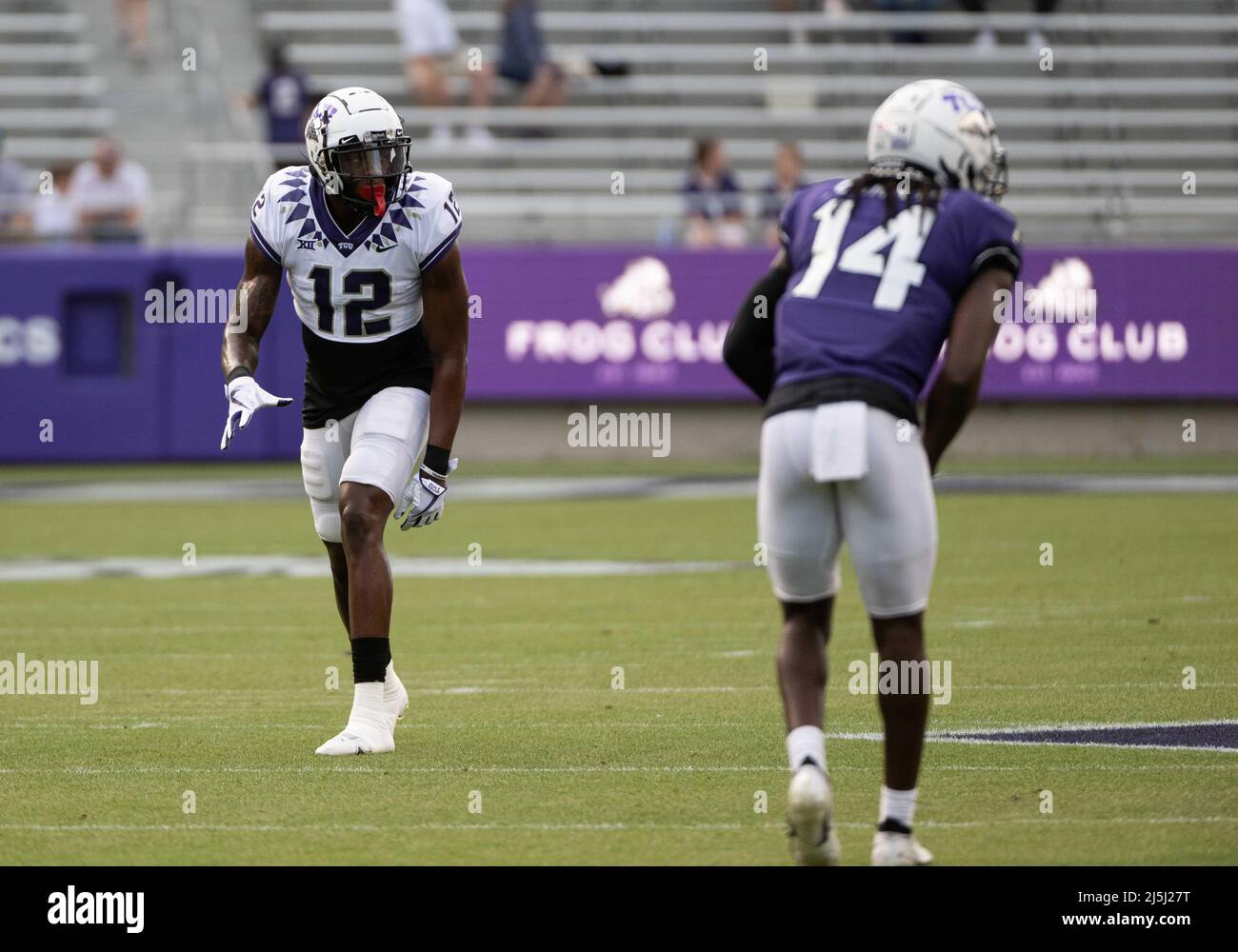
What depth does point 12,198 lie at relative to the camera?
1994cm

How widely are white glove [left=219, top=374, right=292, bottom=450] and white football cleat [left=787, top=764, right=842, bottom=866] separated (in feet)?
8.36

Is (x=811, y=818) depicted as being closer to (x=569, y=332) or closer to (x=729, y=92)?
(x=569, y=332)

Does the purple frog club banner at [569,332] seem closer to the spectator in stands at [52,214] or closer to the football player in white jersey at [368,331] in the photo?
the spectator in stands at [52,214]

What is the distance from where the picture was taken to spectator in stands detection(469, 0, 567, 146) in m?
21.9

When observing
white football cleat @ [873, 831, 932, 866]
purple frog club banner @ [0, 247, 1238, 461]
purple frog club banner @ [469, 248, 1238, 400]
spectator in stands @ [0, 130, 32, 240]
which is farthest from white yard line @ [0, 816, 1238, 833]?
spectator in stands @ [0, 130, 32, 240]

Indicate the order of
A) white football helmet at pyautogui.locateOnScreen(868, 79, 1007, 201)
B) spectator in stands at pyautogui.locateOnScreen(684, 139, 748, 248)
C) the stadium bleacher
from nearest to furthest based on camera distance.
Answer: white football helmet at pyautogui.locateOnScreen(868, 79, 1007, 201), spectator in stands at pyautogui.locateOnScreen(684, 139, 748, 248), the stadium bleacher

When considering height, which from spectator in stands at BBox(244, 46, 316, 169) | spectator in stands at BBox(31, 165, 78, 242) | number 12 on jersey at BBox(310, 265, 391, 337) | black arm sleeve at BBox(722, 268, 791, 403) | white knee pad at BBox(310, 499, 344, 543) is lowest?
white knee pad at BBox(310, 499, 344, 543)

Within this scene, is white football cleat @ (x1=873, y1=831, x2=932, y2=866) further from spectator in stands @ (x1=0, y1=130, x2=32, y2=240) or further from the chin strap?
spectator in stands @ (x1=0, y1=130, x2=32, y2=240)

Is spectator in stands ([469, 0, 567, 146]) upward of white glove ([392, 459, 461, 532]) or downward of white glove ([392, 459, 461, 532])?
upward

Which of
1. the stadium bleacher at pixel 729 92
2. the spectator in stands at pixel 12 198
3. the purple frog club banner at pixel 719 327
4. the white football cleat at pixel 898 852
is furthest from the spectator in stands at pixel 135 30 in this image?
the white football cleat at pixel 898 852

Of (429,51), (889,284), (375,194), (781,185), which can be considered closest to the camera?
(889,284)

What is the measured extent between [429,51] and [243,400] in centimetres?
1605

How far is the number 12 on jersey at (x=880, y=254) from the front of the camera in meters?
4.77

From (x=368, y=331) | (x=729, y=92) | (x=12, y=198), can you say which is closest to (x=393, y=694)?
(x=368, y=331)
